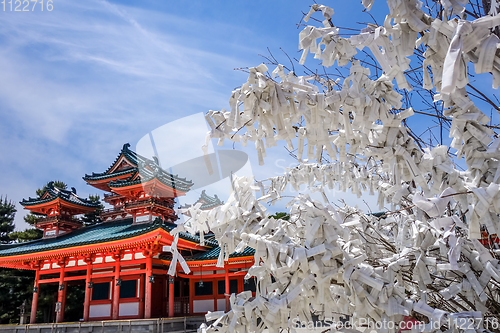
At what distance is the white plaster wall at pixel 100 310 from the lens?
1139 cm

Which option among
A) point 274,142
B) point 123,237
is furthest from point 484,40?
point 123,237

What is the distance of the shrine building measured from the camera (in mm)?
10906

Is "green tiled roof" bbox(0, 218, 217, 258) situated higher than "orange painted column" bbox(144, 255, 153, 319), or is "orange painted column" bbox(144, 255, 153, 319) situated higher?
"green tiled roof" bbox(0, 218, 217, 258)

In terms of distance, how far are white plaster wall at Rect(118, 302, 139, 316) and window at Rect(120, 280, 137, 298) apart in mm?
282

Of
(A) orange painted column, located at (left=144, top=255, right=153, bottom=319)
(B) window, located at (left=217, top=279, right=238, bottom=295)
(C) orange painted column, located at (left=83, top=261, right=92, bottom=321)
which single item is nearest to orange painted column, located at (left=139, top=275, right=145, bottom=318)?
(A) orange painted column, located at (left=144, top=255, right=153, bottom=319)

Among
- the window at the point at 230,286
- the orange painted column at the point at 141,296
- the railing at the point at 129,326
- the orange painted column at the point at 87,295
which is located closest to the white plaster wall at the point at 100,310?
the orange painted column at the point at 87,295

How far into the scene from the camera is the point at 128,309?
11.0m

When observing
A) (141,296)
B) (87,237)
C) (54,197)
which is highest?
(54,197)

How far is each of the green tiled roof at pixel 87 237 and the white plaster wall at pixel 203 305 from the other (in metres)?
2.14

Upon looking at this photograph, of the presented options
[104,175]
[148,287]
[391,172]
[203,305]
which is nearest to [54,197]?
[104,175]

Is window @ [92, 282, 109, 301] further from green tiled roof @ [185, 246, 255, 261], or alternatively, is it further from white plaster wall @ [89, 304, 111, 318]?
green tiled roof @ [185, 246, 255, 261]

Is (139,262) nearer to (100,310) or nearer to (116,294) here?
(116,294)

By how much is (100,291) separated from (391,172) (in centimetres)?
1268

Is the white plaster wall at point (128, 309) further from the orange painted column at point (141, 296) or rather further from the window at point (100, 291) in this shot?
the window at point (100, 291)
